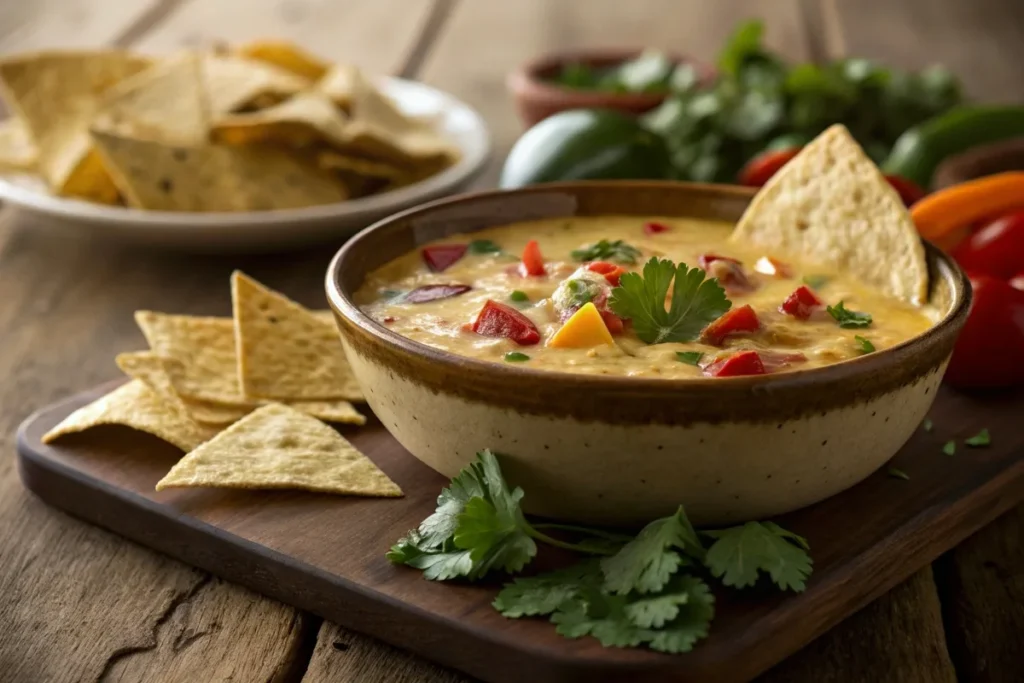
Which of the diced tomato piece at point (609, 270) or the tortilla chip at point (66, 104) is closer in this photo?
the diced tomato piece at point (609, 270)

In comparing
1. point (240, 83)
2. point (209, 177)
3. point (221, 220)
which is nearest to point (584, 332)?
point (221, 220)

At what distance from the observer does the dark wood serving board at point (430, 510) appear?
219 centimetres

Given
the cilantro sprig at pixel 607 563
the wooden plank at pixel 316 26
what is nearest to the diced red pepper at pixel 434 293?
the cilantro sprig at pixel 607 563

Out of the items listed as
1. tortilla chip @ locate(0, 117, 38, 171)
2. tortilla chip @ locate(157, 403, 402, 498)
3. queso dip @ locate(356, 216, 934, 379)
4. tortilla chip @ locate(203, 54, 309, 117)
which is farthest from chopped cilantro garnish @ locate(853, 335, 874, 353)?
tortilla chip @ locate(0, 117, 38, 171)

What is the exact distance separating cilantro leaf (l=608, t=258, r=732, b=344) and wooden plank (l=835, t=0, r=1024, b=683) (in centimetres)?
68

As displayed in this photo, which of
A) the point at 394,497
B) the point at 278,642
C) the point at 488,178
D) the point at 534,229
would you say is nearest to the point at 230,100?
the point at 488,178

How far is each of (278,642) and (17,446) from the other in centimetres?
89

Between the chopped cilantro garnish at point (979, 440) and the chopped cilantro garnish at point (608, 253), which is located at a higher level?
the chopped cilantro garnish at point (608, 253)

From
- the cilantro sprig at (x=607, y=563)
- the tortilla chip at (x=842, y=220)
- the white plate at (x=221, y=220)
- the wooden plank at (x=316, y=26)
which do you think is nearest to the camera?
the cilantro sprig at (x=607, y=563)

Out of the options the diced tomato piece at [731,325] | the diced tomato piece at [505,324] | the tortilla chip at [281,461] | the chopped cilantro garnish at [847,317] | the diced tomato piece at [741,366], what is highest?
the diced tomato piece at [741,366]

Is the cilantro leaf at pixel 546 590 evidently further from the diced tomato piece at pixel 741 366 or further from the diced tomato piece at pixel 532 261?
the diced tomato piece at pixel 532 261

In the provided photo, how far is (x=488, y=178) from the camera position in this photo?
532 centimetres

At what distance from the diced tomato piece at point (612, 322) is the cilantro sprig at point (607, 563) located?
0.38 m

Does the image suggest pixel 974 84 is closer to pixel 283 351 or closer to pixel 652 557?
pixel 283 351
